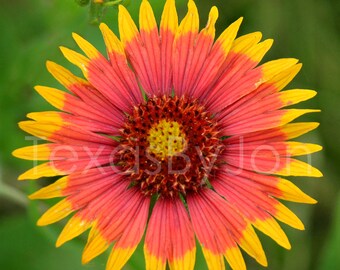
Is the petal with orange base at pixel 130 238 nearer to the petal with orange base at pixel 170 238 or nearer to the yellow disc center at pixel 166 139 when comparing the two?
the petal with orange base at pixel 170 238

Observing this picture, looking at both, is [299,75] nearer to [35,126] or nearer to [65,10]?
[65,10]

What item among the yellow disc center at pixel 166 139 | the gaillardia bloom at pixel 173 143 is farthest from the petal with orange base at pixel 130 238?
the yellow disc center at pixel 166 139

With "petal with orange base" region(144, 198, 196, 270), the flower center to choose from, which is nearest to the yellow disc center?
the flower center

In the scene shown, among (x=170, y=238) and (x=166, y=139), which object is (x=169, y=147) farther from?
(x=170, y=238)

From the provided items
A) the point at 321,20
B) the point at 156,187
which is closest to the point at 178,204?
the point at 156,187

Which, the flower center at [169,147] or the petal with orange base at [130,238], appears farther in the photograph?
the flower center at [169,147]

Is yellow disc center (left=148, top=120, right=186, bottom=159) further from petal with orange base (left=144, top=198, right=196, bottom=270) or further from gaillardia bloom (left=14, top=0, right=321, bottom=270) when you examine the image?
petal with orange base (left=144, top=198, right=196, bottom=270)

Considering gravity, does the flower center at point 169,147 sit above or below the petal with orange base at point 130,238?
above
